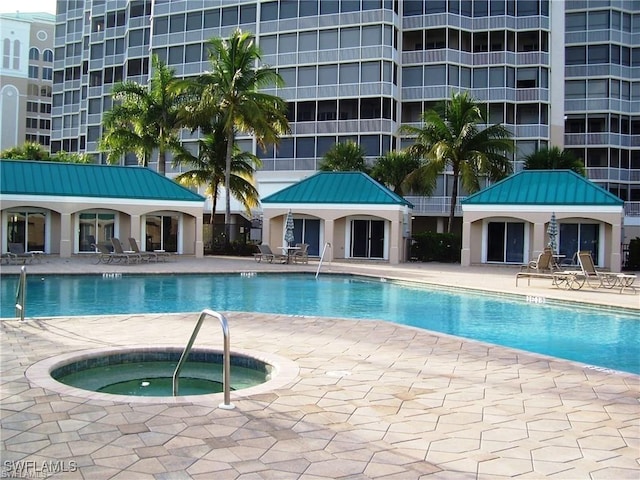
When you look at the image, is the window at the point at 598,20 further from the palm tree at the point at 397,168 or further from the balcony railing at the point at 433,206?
the palm tree at the point at 397,168

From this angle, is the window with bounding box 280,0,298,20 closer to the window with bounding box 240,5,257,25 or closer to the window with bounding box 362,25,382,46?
the window with bounding box 240,5,257,25

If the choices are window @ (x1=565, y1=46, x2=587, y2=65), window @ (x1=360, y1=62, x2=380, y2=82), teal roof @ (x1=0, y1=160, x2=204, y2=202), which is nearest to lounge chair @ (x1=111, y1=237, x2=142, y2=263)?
teal roof @ (x1=0, y1=160, x2=204, y2=202)

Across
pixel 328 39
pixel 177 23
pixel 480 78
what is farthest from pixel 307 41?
pixel 480 78

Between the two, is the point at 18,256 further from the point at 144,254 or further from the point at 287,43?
the point at 287,43

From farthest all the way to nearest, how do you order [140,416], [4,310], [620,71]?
[620,71] < [4,310] < [140,416]

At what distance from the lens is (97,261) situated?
26.0 m

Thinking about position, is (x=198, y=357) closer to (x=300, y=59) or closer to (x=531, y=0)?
(x=300, y=59)

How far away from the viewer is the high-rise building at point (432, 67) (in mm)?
43281

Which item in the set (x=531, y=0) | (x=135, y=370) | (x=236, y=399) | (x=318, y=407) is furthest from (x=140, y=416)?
(x=531, y=0)

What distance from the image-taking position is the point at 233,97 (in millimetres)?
31375

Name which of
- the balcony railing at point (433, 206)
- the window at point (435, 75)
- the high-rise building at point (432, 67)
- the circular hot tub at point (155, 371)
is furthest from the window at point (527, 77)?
the circular hot tub at point (155, 371)

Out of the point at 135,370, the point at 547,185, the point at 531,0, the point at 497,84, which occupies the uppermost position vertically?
the point at 531,0

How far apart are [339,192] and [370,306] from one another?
15.8m

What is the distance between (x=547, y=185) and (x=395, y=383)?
24794 millimetres
